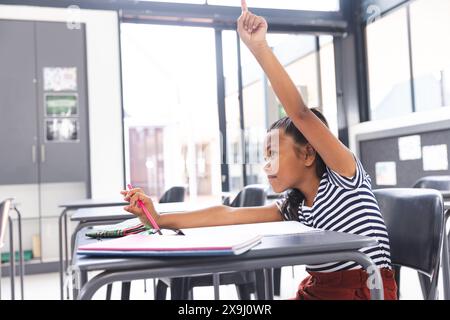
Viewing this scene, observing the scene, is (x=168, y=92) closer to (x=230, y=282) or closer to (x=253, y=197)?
(x=253, y=197)

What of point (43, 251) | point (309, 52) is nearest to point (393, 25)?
point (309, 52)

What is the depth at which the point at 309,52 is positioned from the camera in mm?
5203

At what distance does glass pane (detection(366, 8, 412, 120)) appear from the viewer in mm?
4418

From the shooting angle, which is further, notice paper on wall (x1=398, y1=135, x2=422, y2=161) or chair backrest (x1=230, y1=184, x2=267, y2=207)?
notice paper on wall (x1=398, y1=135, x2=422, y2=161)

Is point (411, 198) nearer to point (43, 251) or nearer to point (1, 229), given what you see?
point (1, 229)

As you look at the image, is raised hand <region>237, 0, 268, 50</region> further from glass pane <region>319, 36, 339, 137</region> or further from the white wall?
glass pane <region>319, 36, 339, 137</region>

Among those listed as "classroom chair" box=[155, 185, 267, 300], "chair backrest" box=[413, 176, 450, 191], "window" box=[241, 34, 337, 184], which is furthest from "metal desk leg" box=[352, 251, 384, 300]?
"window" box=[241, 34, 337, 184]

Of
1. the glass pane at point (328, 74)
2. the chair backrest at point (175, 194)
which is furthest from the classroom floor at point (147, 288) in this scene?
the glass pane at point (328, 74)

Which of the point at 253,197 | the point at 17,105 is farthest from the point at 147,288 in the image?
the point at 17,105

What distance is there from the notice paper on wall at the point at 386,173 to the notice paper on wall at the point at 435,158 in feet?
1.40

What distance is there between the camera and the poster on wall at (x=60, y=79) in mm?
3941

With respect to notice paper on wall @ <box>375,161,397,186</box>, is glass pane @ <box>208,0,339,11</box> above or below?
above

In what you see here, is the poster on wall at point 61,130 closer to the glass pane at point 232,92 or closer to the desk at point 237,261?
the glass pane at point 232,92

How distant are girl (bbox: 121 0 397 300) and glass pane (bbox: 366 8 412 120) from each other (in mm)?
3681
